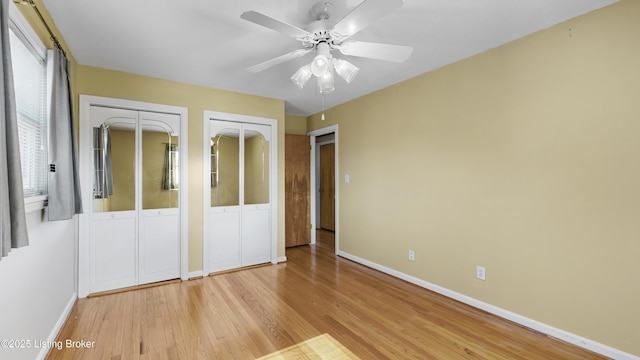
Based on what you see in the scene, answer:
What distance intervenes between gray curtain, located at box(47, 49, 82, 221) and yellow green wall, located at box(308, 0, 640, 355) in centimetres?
318

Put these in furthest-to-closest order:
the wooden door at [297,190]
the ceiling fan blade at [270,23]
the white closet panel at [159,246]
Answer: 1. the wooden door at [297,190]
2. the white closet panel at [159,246]
3. the ceiling fan blade at [270,23]

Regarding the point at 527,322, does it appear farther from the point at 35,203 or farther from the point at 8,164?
the point at 35,203

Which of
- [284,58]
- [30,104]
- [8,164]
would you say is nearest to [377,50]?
[284,58]

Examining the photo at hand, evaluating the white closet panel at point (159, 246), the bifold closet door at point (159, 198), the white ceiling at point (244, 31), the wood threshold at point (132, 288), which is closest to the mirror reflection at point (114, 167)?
the bifold closet door at point (159, 198)

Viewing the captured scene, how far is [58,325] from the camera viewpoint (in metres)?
2.25

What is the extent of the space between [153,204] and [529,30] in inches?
162

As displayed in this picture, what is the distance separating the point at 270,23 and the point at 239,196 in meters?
2.66

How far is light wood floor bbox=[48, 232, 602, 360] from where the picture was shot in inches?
79.8

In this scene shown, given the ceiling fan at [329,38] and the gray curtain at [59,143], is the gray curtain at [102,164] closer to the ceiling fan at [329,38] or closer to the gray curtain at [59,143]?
the gray curtain at [59,143]

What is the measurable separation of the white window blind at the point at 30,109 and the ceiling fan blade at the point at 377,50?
6.62 feet

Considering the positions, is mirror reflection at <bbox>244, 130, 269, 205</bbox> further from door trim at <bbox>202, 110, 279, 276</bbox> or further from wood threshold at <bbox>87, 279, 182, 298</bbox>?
wood threshold at <bbox>87, 279, 182, 298</bbox>

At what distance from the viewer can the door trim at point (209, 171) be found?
3594mm

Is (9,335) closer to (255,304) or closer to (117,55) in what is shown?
(255,304)

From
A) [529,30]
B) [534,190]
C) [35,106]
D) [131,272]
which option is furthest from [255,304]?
[529,30]
